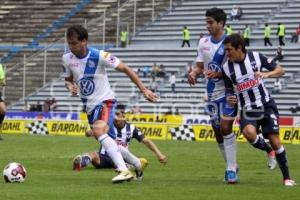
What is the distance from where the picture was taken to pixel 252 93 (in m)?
14.1

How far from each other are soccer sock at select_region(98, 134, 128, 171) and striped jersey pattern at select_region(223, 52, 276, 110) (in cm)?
201

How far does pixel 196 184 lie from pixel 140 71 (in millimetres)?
35461

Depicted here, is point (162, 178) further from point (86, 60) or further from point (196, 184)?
point (86, 60)

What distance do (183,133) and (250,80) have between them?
70.8 ft

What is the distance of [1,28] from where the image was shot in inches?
2325

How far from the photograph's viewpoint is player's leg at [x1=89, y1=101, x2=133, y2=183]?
13719 millimetres

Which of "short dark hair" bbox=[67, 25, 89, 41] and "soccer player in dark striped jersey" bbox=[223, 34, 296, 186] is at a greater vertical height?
"short dark hair" bbox=[67, 25, 89, 41]

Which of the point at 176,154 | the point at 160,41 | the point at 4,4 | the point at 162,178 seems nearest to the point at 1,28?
the point at 4,4

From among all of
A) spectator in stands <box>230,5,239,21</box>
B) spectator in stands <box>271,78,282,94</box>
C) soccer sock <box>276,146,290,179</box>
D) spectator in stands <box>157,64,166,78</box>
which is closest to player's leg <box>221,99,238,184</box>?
soccer sock <box>276,146,290,179</box>

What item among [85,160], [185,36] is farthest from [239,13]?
[85,160]

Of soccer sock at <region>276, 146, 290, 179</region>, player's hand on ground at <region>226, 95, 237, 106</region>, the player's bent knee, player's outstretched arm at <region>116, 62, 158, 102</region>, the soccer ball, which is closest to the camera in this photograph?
player's outstretched arm at <region>116, 62, 158, 102</region>

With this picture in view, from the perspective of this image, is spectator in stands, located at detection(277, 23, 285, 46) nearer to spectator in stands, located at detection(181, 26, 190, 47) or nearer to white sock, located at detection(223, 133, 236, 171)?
spectator in stands, located at detection(181, 26, 190, 47)

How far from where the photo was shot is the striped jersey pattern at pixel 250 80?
14.1m

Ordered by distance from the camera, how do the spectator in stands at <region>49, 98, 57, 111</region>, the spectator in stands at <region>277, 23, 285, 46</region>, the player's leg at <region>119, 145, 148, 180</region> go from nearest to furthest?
1. the player's leg at <region>119, 145, 148, 180</region>
2. the spectator in stands at <region>277, 23, 285, 46</region>
3. the spectator in stands at <region>49, 98, 57, 111</region>
